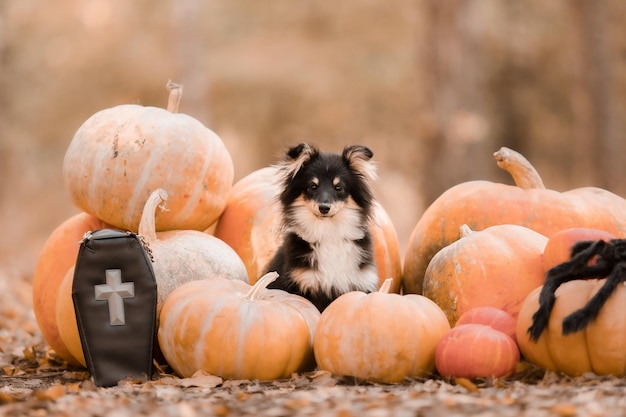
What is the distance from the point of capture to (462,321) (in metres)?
4.22

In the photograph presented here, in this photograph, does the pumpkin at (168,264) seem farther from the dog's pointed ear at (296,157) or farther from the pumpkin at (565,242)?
the pumpkin at (565,242)

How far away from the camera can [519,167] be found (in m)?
5.32

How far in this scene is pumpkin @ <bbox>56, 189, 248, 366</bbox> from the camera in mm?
4586

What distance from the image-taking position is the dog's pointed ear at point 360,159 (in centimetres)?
480

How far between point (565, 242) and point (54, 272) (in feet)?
10.6

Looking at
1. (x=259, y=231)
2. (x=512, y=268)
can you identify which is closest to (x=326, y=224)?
(x=259, y=231)

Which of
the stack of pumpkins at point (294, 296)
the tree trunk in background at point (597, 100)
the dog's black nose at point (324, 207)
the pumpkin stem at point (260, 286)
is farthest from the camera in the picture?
the tree trunk in background at point (597, 100)

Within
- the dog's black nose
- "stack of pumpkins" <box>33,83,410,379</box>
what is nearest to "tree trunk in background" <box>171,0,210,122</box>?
"stack of pumpkins" <box>33,83,410,379</box>

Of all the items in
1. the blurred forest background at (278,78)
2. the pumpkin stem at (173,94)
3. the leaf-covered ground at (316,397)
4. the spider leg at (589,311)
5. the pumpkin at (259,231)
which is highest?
the blurred forest background at (278,78)

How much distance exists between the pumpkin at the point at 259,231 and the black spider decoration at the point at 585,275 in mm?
1756

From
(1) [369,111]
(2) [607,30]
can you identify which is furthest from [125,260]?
(1) [369,111]

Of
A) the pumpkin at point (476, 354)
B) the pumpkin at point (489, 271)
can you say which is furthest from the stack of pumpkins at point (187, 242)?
the pumpkin at point (476, 354)

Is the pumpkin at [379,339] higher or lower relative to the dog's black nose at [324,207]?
lower

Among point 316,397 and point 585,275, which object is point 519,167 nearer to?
point 585,275
